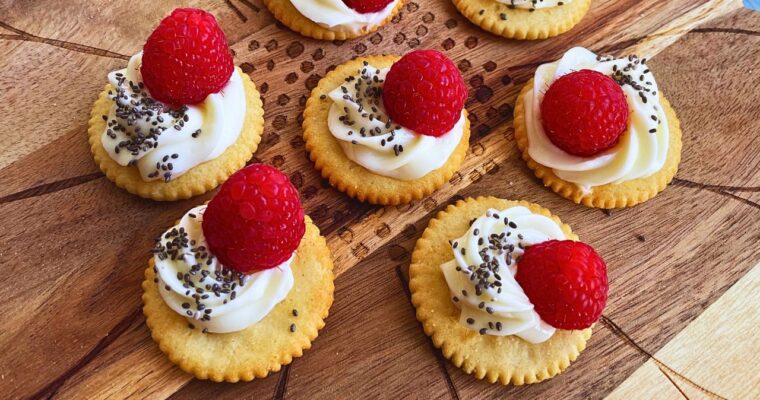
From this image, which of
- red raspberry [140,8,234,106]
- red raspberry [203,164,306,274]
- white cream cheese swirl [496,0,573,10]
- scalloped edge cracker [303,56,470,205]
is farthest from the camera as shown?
white cream cheese swirl [496,0,573,10]

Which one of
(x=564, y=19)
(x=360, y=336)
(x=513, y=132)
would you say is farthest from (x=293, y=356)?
(x=564, y=19)

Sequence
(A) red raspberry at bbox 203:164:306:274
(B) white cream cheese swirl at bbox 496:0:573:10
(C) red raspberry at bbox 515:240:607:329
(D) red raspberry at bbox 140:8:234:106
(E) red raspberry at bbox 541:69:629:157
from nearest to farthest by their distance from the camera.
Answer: (A) red raspberry at bbox 203:164:306:274
(C) red raspberry at bbox 515:240:607:329
(D) red raspberry at bbox 140:8:234:106
(E) red raspberry at bbox 541:69:629:157
(B) white cream cheese swirl at bbox 496:0:573:10

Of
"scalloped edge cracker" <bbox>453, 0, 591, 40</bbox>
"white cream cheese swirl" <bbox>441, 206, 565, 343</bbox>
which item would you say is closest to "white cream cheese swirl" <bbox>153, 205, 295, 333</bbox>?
"white cream cheese swirl" <bbox>441, 206, 565, 343</bbox>

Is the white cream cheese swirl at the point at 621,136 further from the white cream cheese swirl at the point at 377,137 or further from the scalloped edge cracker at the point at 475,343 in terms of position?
the scalloped edge cracker at the point at 475,343

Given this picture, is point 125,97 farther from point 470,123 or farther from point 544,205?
point 544,205

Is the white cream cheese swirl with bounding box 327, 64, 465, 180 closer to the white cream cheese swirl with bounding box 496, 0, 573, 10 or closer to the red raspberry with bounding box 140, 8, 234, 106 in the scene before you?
the red raspberry with bounding box 140, 8, 234, 106

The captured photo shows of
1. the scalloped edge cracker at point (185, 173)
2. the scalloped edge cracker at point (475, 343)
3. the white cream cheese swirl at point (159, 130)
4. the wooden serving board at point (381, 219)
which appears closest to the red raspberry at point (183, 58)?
the white cream cheese swirl at point (159, 130)
